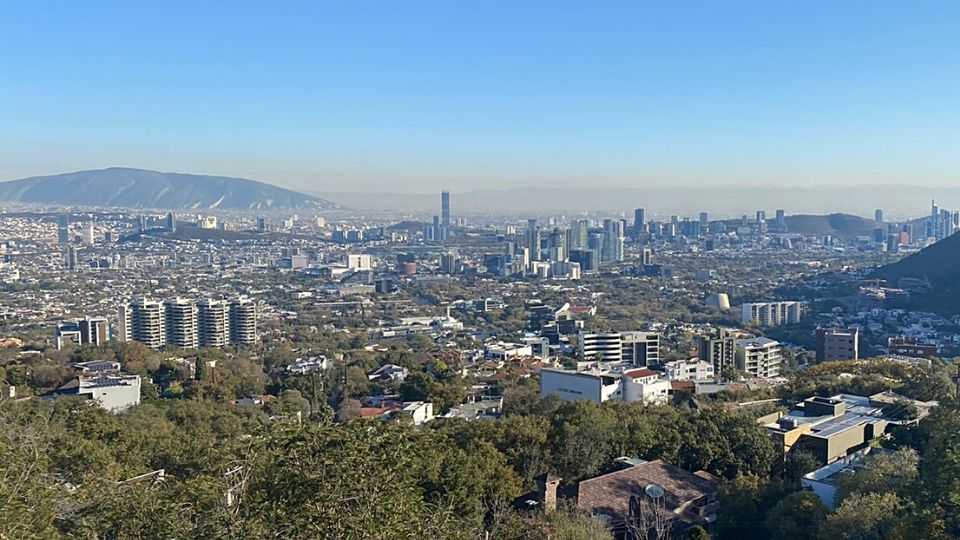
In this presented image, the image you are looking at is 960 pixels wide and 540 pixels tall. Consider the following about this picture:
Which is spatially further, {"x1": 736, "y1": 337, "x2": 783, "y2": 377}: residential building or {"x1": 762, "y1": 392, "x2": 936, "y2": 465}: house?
{"x1": 736, "y1": 337, "x2": 783, "y2": 377}: residential building

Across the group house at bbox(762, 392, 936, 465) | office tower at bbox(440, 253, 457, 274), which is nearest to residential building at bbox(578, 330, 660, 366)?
house at bbox(762, 392, 936, 465)

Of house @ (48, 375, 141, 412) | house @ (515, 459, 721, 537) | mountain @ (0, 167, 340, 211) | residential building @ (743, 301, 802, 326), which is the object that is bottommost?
residential building @ (743, 301, 802, 326)

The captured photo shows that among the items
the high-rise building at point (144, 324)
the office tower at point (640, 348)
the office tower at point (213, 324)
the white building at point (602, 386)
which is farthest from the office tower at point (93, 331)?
the white building at point (602, 386)

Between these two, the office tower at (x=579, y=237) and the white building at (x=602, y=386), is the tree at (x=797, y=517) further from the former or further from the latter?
the office tower at (x=579, y=237)

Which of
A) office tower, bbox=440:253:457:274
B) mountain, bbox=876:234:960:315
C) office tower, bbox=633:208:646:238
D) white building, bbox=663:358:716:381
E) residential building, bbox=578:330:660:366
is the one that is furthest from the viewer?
office tower, bbox=633:208:646:238

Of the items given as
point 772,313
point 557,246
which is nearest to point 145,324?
point 772,313

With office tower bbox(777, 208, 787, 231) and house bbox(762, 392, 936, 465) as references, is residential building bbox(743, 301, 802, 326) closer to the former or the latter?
house bbox(762, 392, 936, 465)

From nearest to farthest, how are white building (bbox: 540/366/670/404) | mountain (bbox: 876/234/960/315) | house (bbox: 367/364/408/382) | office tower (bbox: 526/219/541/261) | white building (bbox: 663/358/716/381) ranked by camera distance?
white building (bbox: 540/366/670/404)
house (bbox: 367/364/408/382)
white building (bbox: 663/358/716/381)
mountain (bbox: 876/234/960/315)
office tower (bbox: 526/219/541/261)

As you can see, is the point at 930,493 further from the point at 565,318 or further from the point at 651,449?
the point at 565,318

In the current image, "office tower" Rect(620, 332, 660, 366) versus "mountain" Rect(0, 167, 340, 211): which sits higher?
"mountain" Rect(0, 167, 340, 211)
